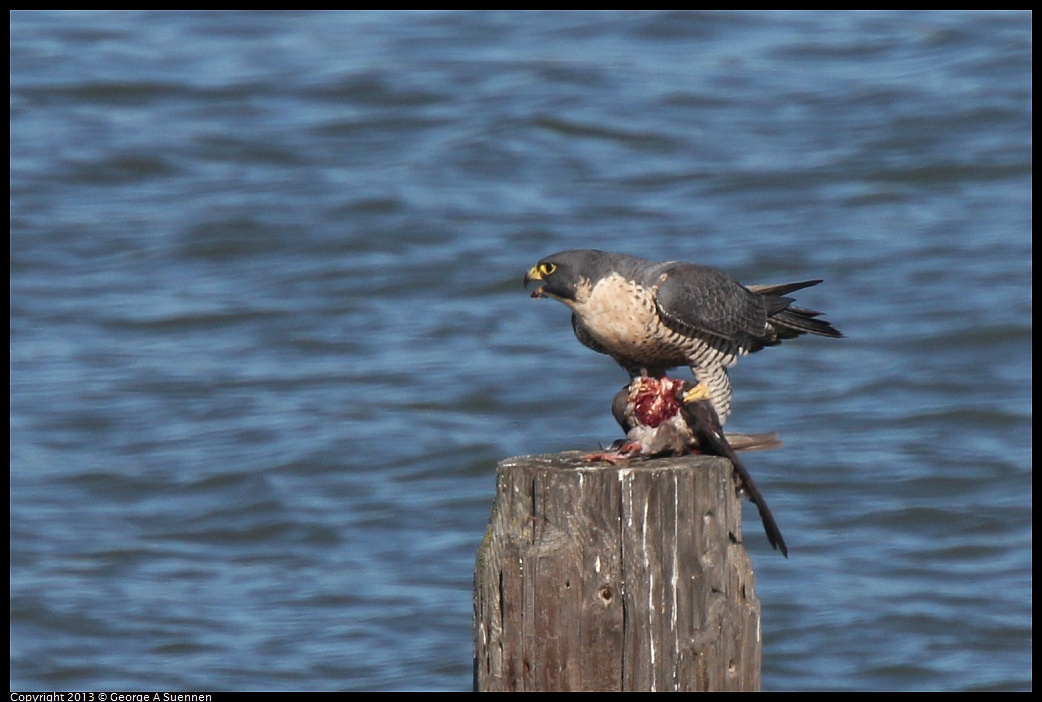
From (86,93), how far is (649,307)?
14.6m

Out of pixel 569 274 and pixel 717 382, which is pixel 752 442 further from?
pixel 717 382

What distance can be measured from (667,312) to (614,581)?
5.48 ft

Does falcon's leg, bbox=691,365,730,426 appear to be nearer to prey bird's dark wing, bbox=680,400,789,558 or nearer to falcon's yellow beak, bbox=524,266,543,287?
falcon's yellow beak, bbox=524,266,543,287

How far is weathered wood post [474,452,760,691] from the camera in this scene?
12.6 ft

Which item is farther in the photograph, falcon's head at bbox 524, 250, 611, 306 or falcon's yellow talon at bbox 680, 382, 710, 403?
falcon's head at bbox 524, 250, 611, 306

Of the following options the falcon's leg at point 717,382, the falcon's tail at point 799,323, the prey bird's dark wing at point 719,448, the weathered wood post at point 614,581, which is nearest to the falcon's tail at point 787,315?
the falcon's tail at point 799,323

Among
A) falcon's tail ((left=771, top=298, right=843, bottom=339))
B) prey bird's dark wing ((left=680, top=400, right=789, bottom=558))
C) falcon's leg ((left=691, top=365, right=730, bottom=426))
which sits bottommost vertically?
prey bird's dark wing ((left=680, top=400, right=789, bottom=558))

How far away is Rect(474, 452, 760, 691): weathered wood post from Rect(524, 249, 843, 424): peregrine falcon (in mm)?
A: 1314

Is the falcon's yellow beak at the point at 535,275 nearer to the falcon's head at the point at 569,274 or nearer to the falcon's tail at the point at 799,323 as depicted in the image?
the falcon's head at the point at 569,274

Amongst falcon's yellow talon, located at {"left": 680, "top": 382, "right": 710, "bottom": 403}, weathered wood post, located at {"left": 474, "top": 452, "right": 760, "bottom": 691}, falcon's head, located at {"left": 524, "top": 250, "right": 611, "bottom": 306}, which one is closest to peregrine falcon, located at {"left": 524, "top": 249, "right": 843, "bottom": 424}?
falcon's head, located at {"left": 524, "top": 250, "right": 611, "bottom": 306}

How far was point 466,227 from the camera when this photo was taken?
48.5 feet

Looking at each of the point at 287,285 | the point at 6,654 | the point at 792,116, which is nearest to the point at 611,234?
the point at 287,285

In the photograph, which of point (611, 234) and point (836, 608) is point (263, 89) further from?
point (836, 608)

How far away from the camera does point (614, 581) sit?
12.6 feet
